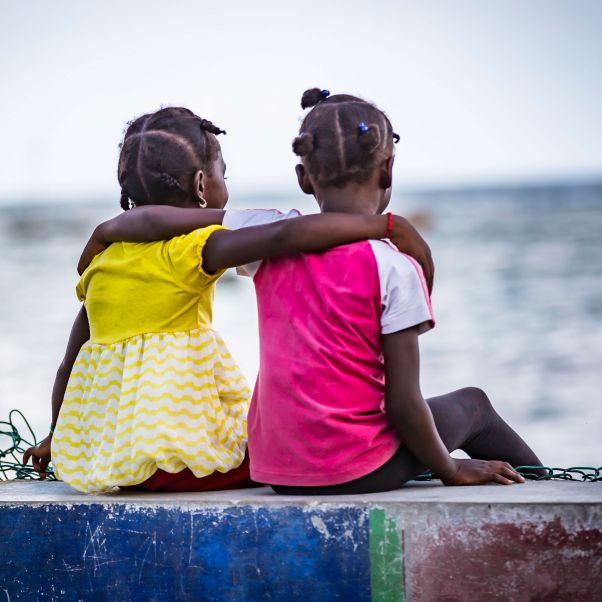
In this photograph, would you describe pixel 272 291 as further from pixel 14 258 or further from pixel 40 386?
pixel 14 258

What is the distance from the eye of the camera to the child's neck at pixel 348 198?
8.49 feet

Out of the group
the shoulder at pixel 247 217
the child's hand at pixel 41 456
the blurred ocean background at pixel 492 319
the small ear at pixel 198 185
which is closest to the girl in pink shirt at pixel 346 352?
the shoulder at pixel 247 217

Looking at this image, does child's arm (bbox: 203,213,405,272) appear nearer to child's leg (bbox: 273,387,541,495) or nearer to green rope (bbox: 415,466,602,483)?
child's leg (bbox: 273,387,541,495)

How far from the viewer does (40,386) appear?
841 cm

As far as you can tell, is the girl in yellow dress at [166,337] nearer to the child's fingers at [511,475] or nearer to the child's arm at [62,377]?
the child's arm at [62,377]

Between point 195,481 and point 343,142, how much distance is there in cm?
97

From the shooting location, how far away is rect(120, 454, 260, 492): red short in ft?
8.71

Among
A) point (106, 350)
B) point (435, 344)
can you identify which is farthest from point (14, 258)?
point (106, 350)

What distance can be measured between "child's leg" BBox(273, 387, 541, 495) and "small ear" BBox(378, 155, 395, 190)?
23.3 inches

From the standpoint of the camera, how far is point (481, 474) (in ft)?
8.52

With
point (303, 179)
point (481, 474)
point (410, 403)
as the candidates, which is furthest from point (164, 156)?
point (481, 474)

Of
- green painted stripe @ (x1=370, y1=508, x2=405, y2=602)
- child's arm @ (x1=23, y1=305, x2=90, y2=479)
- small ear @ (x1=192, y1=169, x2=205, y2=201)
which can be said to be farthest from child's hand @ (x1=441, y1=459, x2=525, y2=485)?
child's arm @ (x1=23, y1=305, x2=90, y2=479)

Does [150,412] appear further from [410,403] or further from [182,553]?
[410,403]

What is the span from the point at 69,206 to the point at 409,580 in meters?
36.2
